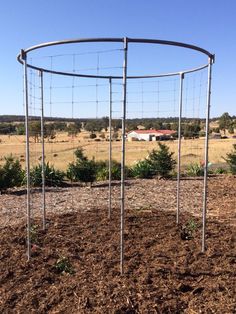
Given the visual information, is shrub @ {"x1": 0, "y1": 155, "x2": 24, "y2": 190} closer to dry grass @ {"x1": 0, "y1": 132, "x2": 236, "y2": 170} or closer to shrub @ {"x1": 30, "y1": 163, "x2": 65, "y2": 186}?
shrub @ {"x1": 30, "y1": 163, "x2": 65, "y2": 186}

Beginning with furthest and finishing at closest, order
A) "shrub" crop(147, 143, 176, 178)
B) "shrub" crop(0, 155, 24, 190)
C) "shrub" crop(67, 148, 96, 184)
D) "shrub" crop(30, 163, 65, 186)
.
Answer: "shrub" crop(147, 143, 176, 178) → "shrub" crop(67, 148, 96, 184) → "shrub" crop(30, 163, 65, 186) → "shrub" crop(0, 155, 24, 190)

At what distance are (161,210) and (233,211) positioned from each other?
1.46m

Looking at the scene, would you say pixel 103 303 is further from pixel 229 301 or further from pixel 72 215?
pixel 72 215

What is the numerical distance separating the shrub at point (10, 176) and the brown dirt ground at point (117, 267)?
395 centimetres

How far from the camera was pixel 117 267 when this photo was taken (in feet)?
15.8

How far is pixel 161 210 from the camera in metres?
8.19

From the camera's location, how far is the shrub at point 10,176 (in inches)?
444

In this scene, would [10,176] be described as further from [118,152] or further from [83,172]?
[118,152]

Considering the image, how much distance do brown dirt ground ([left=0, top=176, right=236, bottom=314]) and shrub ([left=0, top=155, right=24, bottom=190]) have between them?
395cm

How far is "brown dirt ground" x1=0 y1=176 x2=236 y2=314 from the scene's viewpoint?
3.96 meters

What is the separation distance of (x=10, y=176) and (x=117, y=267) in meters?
7.51

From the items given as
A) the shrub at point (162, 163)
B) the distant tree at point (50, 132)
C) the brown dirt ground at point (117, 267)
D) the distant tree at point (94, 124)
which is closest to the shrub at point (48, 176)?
the distant tree at point (50, 132)

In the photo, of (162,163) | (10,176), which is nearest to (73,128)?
(162,163)

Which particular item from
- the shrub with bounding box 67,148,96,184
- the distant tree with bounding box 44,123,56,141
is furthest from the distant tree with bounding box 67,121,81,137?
the shrub with bounding box 67,148,96,184
